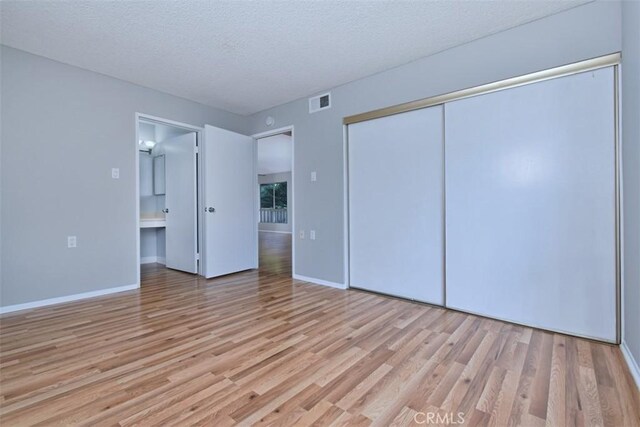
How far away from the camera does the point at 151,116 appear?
3.60 m

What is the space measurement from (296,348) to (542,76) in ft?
8.96

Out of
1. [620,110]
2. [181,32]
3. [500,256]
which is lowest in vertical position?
[500,256]

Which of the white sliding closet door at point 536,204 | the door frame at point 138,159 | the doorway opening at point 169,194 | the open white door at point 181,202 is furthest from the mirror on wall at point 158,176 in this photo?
the white sliding closet door at point 536,204

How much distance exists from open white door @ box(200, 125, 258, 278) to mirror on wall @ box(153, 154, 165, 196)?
1.43 m

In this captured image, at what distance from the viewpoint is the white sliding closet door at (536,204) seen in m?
2.02

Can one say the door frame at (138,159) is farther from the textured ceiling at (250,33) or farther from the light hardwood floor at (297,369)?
the light hardwood floor at (297,369)

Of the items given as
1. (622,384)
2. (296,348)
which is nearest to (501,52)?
(622,384)

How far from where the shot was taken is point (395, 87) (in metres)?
3.03

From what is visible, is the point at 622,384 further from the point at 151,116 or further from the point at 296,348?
the point at 151,116

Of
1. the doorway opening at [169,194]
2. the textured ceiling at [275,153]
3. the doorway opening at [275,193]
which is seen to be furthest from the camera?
the doorway opening at [275,193]

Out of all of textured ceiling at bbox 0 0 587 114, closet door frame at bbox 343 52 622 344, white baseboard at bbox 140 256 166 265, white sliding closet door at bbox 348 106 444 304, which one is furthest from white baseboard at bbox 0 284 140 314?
closet door frame at bbox 343 52 622 344

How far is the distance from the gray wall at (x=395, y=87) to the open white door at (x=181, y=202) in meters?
1.13

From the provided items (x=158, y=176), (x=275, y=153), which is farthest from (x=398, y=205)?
(x=275, y=153)

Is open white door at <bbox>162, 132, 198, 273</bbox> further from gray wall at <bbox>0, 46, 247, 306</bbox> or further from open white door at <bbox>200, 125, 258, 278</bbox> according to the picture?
gray wall at <bbox>0, 46, 247, 306</bbox>
